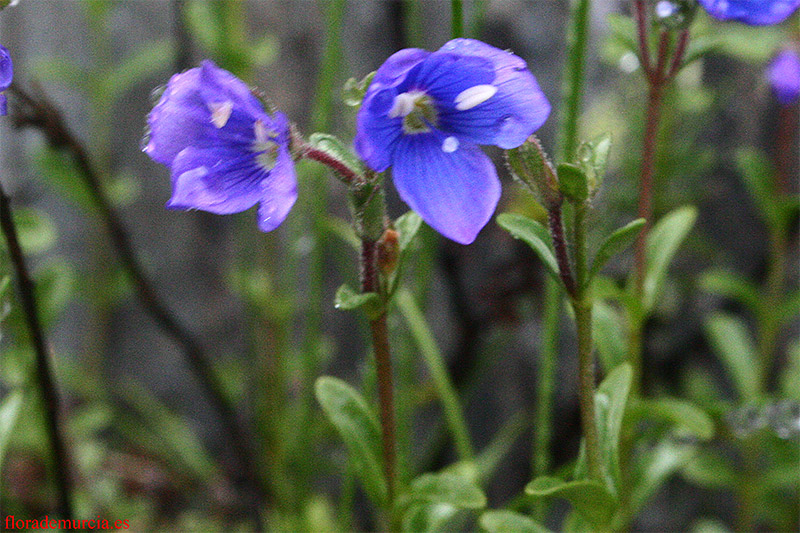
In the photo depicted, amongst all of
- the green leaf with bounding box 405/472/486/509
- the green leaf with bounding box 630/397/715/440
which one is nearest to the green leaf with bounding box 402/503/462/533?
the green leaf with bounding box 405/472/486/509

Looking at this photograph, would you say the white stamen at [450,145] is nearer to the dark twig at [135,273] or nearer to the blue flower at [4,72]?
the blue flower at [4,72]

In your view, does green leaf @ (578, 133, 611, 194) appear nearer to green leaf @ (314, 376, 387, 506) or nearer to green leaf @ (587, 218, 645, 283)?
green leaf @ (587, 218, 645, 283)

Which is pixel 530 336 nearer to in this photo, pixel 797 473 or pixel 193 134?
pixel 797 473

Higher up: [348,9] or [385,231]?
[348,9]

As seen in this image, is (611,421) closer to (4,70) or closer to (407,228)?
(407,228)

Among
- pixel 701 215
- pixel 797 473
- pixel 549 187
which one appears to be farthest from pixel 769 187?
pixel 549 187
